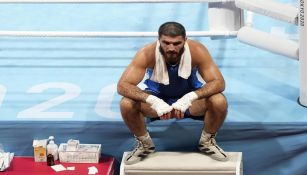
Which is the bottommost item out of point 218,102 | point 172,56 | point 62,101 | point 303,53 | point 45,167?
point 45,167

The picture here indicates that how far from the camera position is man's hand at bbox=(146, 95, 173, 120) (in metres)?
3.28

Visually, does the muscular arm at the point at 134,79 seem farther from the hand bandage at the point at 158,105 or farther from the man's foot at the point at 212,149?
the man's foot at the point at 212,149

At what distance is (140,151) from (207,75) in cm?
51

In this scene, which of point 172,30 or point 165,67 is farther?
point 165,67

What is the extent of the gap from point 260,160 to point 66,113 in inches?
43.5

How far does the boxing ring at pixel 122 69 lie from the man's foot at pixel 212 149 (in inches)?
6.9

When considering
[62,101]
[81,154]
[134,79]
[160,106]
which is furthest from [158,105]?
[62,101]

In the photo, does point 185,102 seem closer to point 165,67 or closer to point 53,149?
point 165,67

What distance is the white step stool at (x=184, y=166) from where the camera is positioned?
135 inches

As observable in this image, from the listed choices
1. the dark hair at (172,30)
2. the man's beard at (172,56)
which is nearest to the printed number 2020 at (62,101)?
the man's beard at (172,56)

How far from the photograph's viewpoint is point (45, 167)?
359 centimetres

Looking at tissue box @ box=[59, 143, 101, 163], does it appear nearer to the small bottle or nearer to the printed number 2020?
the small bottle

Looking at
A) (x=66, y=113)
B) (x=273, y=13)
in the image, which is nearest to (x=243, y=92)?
(x=273, y=13)

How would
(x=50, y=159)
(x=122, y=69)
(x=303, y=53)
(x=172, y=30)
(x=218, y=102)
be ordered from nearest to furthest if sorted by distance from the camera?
1. (x=172, y=30)
2. (x=218, y=102)
3. (x=50, y=159)
4. (x=303, y=53)
5. (x=122, y=69)
